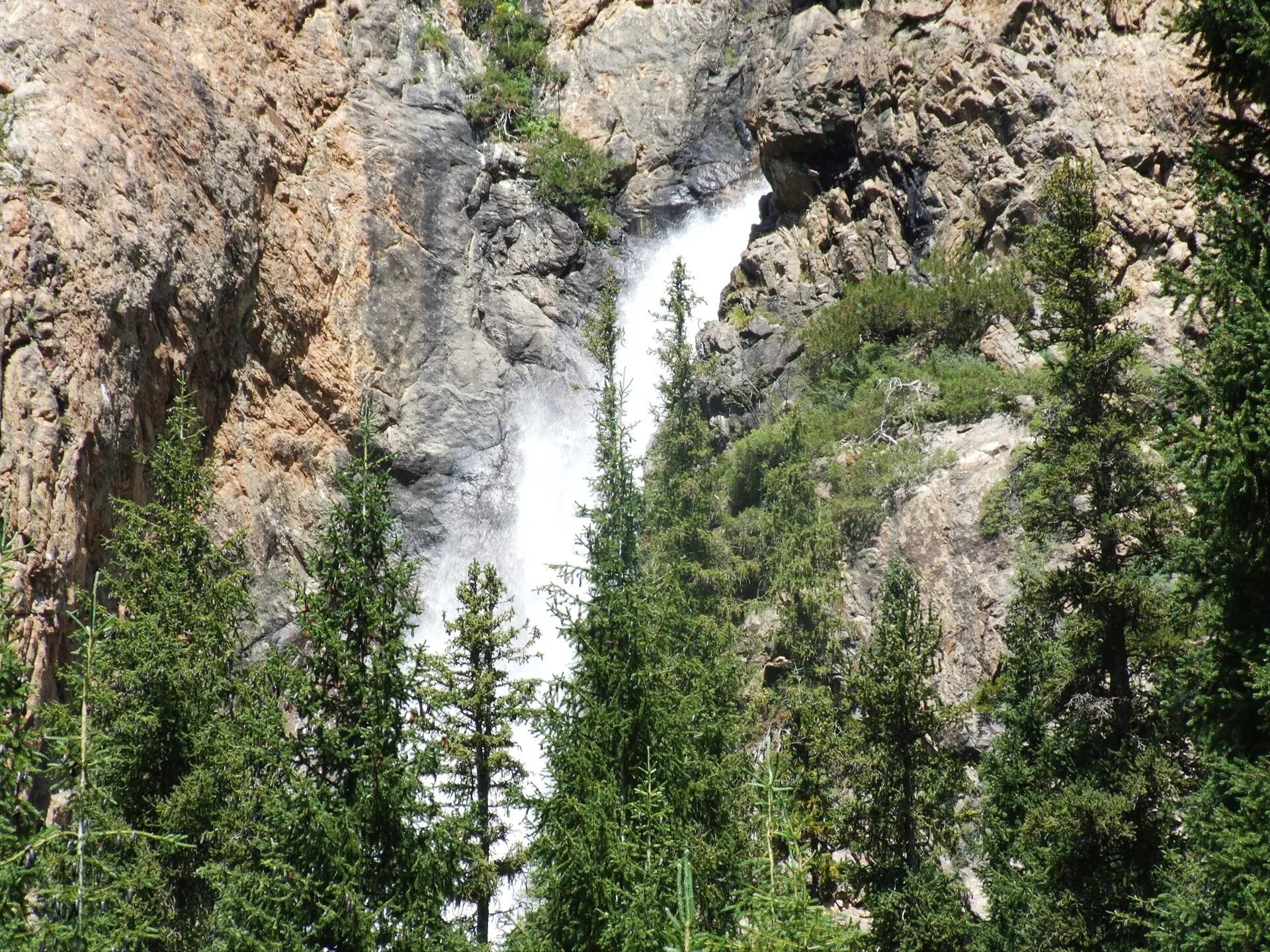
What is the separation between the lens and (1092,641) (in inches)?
619

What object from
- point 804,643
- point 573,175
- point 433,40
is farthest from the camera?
point 573,175

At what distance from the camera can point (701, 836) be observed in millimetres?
17000

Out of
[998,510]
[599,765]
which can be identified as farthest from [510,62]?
[599,765]

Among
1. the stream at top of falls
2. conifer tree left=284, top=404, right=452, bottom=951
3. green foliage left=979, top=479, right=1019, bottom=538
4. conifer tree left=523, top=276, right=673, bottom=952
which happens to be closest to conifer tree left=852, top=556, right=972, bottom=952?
conifer tree left=523, top=276, right=673, bottom=952

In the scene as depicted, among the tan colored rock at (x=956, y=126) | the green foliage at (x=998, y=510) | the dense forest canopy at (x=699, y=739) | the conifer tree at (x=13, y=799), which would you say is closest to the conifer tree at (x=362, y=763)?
the dense forest canopy at (x=699, y=739)

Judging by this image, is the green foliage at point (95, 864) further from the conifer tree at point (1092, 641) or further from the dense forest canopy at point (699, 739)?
the conifer tree at point (1092, 641)

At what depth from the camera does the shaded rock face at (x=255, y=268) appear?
→ 2267 centimetres

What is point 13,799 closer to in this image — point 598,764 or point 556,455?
point 598,764

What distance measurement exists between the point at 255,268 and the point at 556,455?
1266cm

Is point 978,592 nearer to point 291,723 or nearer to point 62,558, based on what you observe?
point 291,723

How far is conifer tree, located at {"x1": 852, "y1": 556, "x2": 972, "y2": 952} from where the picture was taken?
16812 millimetres

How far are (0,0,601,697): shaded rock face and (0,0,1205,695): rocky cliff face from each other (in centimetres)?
10

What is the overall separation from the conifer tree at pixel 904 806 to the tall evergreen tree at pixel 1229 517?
472cm

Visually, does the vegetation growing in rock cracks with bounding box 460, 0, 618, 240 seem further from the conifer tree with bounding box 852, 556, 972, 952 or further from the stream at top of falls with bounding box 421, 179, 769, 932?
the conifer tree with bounding box 852, 556, 972, 952
